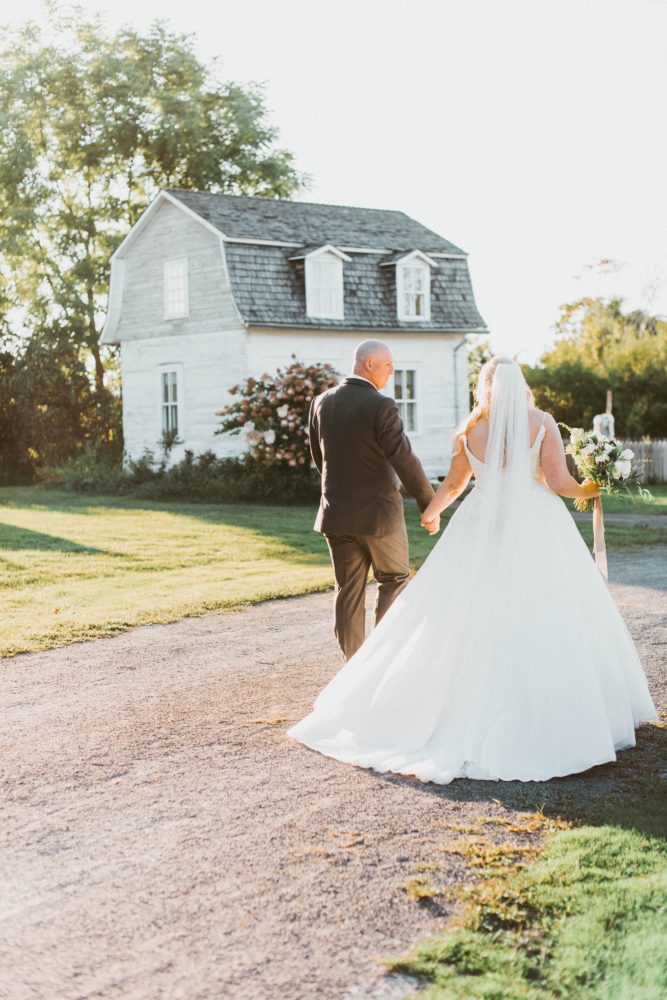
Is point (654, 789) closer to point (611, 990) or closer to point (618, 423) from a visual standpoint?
point (611, 990)

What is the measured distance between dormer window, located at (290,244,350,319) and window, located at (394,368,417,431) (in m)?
2.39

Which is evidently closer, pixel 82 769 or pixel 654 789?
pixel 654 789

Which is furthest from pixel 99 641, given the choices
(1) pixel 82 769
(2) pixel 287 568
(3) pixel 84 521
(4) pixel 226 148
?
(4) pixel 226 148

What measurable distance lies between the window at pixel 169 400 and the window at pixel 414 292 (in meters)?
6.06

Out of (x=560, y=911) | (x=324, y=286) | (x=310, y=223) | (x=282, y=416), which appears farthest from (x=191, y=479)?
(x=560, y=911)

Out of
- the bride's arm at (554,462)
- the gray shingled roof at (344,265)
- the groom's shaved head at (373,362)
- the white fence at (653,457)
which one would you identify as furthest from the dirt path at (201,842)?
the white fence at (653,457)

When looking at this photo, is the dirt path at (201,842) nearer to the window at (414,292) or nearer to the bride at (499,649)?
the bride at (499,649)

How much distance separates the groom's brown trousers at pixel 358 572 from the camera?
700 centimetres

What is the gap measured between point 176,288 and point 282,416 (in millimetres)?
8110

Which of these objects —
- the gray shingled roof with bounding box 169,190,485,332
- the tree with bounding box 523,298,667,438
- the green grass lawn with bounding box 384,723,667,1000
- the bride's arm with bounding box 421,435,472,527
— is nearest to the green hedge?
the gray shingled roof with bounding box 169,190,485,332

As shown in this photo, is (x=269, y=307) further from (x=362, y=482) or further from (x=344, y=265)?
(x=362, y=482)

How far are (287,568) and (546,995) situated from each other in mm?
9912

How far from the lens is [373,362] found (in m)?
6.82

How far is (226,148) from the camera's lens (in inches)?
1508
